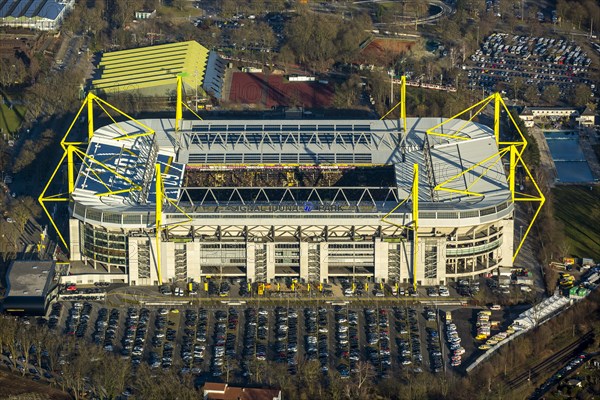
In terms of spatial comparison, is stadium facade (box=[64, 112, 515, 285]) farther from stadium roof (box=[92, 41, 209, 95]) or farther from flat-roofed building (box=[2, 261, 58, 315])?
stadium roof (box=[92, 41, 209, 95])

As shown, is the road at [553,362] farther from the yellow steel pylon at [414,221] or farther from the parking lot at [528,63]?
the parking lot at [528,63]

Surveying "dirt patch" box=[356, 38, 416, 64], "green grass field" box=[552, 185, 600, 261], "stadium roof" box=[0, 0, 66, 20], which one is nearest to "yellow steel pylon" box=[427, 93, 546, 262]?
"green grass field" box=[552, 185, 600, 261]

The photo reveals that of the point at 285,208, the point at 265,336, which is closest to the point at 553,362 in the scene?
the point at 265,336

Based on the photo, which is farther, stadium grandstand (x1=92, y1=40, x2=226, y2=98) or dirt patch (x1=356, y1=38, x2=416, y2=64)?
dirt patch (x1=356, y1=38, x2=416, y2=64)

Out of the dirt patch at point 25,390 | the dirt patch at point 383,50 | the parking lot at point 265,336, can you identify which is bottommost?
the dirt patch at point 25,390

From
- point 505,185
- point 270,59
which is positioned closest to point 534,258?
point 505,185

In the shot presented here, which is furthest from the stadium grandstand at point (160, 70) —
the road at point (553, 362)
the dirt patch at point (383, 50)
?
the road at point (553, 362)
